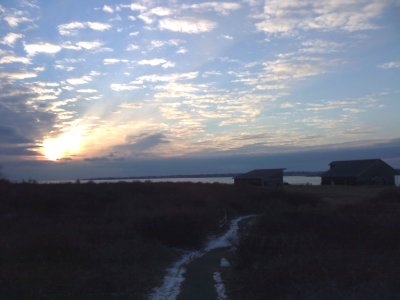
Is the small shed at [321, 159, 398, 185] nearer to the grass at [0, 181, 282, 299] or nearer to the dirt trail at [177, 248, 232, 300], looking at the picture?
the grass at [0, 181, 282, 299]

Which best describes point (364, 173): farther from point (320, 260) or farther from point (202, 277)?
point (202, 277)

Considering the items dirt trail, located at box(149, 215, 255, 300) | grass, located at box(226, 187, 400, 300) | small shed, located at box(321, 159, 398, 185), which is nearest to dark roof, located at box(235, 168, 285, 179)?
small shed, located at box(321, 159, 398, 185)

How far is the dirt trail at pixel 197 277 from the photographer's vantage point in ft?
38.5

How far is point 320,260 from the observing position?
1344 centimetres

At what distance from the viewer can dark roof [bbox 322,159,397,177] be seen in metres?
73.4

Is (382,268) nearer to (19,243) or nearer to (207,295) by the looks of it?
(207,295)

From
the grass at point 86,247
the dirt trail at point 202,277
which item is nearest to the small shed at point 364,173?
the grass at point 86,247

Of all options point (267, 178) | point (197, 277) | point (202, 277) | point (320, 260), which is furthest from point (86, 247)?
point (267, 178)

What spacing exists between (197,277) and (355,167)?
6615 cm

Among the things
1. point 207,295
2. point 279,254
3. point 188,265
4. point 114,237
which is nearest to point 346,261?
point 279,254

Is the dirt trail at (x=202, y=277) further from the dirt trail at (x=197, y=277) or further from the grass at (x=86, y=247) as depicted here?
the grass at (x=86, y=247)

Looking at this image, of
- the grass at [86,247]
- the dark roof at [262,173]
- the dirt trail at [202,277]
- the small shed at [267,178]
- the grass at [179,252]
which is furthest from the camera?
the dark roof at [262,173]

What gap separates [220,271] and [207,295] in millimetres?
3525

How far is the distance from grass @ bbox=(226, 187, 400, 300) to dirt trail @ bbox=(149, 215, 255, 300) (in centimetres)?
53
